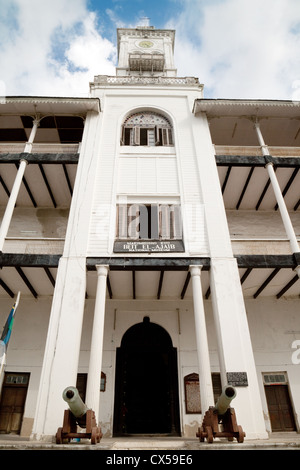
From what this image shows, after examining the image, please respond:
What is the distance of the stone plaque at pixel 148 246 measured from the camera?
941 cm

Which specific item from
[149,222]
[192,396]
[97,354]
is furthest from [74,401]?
[149,222]

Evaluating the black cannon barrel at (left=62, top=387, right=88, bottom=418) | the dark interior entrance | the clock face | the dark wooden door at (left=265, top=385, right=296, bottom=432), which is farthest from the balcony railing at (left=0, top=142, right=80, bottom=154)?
the clock face

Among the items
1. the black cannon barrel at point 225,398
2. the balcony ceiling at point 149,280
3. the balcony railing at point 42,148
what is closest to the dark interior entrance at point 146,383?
the balcony ceiling at point 149,280

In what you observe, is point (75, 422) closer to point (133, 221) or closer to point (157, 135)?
point (133, 221)

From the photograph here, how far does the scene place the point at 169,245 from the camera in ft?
31.4

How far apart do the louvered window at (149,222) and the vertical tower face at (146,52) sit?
11.1 metres

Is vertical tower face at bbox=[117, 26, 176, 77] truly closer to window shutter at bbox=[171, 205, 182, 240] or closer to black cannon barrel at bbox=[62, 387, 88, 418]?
window shutter at bbox=[171, 205, 182, 240]

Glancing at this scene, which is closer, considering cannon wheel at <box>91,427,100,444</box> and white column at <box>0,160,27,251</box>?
cannon wheel at <box>91,427,100,444</box>

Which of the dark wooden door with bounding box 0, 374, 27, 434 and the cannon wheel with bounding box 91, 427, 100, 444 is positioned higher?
the dark wooden door with bounding box 0, 374, 27, 434

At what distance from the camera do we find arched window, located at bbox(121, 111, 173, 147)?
12695 mm

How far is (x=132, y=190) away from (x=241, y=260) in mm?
4606

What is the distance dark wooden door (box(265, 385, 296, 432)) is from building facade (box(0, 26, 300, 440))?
0.14 feet

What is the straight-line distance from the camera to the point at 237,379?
24.4 feet

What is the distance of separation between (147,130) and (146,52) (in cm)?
957
